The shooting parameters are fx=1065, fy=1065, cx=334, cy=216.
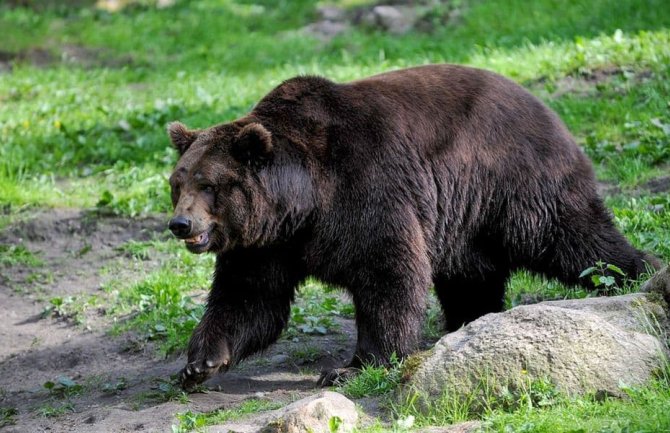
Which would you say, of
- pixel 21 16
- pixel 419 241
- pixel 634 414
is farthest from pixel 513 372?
pixel 21 16

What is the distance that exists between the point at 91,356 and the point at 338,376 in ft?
8.49

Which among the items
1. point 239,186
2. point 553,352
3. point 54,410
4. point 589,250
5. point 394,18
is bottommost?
point 54,410

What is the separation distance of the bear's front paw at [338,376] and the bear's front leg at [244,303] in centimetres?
67

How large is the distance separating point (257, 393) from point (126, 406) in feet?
2.89

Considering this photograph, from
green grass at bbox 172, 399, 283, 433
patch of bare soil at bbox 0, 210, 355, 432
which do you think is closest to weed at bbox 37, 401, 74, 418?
patch of bare soil at bbox 0, 210, 355, 432

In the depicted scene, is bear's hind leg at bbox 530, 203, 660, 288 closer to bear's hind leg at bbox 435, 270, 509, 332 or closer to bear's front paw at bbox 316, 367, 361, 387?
bear's hind leg at bbox 435, 270, 509, 332

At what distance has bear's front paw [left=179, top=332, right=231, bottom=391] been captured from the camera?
7.11 metres

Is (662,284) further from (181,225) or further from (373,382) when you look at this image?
(181,225)

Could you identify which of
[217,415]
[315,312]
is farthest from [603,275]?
[217,415]

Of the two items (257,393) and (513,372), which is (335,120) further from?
(513,372)

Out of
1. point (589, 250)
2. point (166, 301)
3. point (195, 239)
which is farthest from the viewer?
point (166, 301)

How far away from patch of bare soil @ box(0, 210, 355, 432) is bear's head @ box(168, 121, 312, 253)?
107cm

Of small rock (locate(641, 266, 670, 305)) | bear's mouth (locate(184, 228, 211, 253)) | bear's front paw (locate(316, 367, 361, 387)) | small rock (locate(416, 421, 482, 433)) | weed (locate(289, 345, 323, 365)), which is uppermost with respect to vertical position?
bear's mouth (locate(184, 228, 211, 253))

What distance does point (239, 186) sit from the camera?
7008mm
